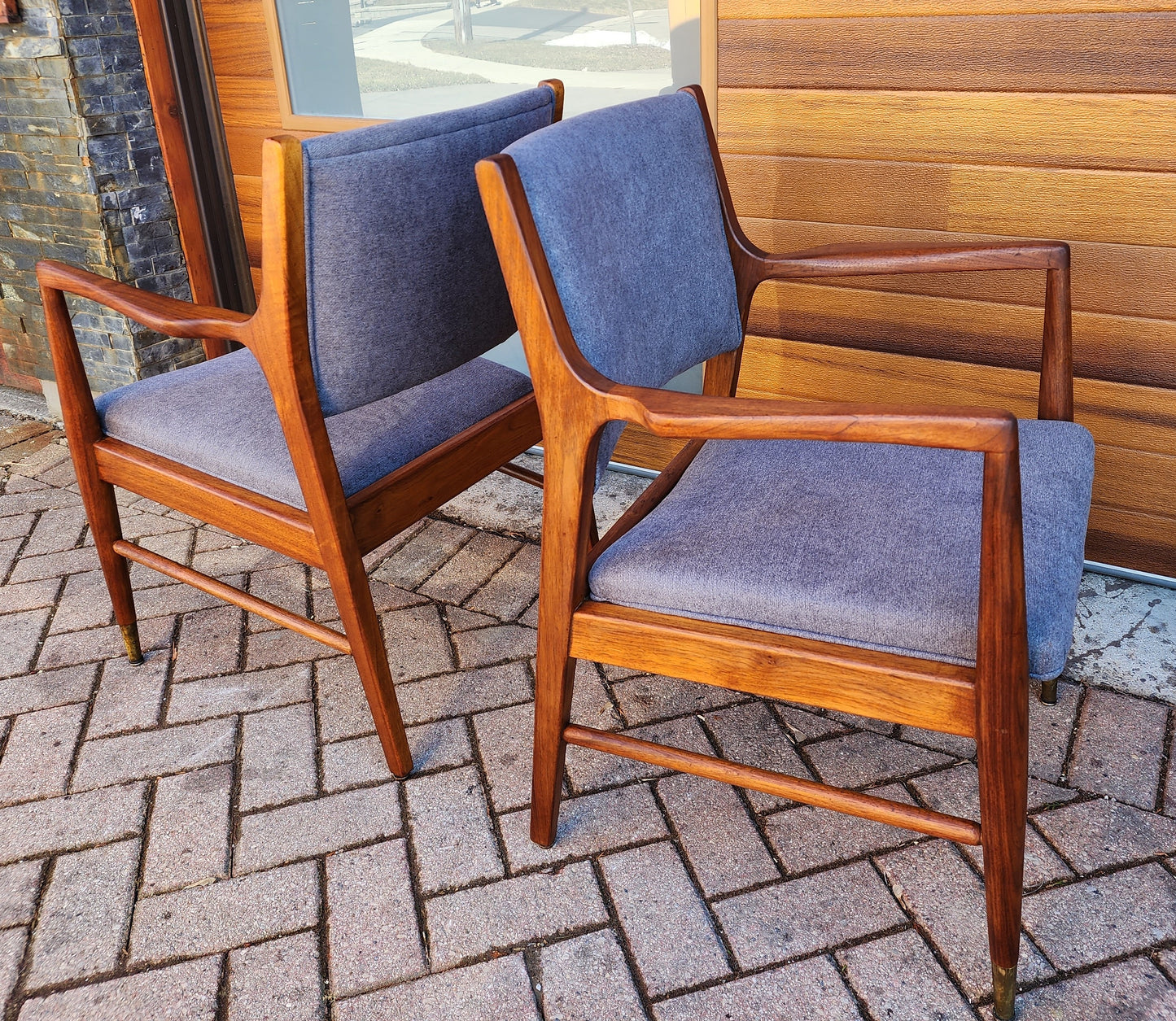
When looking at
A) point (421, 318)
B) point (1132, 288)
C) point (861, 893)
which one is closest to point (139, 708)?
point (421, 318)

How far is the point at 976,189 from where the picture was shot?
1.95 meters

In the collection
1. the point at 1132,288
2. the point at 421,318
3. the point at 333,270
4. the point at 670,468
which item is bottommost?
the point at 670,468

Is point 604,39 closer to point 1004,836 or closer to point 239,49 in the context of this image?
point 239,49

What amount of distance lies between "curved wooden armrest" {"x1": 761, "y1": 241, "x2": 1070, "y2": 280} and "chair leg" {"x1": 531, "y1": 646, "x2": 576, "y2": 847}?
0.78 metres

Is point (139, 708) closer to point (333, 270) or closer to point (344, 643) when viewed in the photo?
point (344, 643)

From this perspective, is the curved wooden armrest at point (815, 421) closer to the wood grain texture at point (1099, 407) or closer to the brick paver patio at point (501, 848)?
the brick paver patio at point (501, 848)

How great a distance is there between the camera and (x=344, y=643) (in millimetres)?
1662

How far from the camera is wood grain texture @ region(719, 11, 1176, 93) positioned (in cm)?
172

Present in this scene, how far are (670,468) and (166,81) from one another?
208cm

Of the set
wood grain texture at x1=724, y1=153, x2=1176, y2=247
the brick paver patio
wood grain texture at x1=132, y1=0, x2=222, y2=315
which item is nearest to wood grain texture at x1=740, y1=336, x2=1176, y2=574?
the brick paver patio

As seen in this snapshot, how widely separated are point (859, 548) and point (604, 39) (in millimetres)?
1523

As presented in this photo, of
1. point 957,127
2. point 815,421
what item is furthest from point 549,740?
point 957,127

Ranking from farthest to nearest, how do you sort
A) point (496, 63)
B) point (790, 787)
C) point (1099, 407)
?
point (496, 63) → point (1099, 407) → point (790, 787)

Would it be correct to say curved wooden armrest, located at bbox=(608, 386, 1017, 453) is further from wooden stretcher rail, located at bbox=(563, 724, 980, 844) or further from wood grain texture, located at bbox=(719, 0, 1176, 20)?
wood grain texture, located at bbox=(719, 0, 1176, 20)
